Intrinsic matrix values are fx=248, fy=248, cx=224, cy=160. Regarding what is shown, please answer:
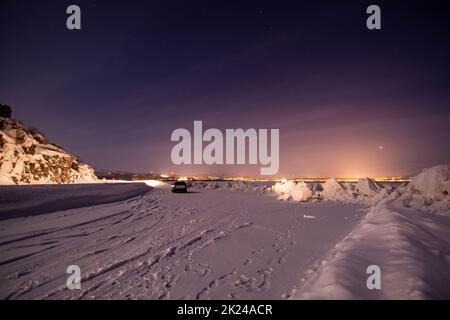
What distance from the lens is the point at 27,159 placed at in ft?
62.5

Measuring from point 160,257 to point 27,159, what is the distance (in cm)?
1986

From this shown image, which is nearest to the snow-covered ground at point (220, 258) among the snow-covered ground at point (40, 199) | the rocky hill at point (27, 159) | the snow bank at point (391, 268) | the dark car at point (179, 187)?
the snow bank at point (391, 268)

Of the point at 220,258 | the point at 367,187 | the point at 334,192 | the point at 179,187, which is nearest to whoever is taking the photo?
the point at 220,258

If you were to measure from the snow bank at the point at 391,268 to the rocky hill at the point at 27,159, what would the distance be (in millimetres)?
20471

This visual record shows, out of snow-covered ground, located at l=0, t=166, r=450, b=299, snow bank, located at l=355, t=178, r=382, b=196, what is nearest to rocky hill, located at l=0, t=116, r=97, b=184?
snow-covered ground, located at l=0, t=166, r=450, b=299

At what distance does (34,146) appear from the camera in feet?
67.1

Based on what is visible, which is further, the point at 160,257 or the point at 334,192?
the point at 334,192

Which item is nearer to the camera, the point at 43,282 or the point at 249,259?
the point at 43,282

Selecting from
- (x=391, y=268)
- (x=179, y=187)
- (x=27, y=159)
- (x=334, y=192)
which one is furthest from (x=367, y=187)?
(x=27, y=159)

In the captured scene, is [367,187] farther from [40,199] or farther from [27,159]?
[27,159]

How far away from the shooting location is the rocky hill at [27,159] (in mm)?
17453
